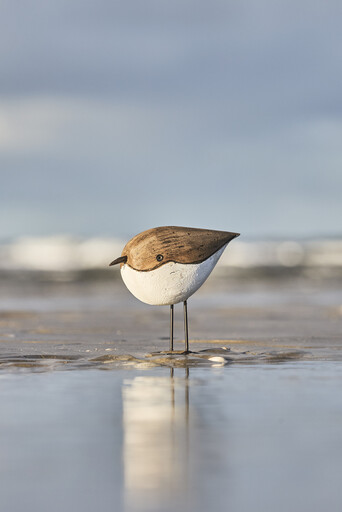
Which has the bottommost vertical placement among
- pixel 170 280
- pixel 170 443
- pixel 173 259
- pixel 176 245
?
pixel 170 443

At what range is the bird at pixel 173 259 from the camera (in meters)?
8.47

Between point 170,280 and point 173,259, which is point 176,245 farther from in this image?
point 170,280

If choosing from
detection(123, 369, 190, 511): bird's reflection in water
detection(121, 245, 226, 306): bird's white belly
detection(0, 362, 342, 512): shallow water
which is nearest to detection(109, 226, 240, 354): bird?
detection(121, 245, 226, 306): bird's white belly

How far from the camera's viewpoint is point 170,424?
4.75m

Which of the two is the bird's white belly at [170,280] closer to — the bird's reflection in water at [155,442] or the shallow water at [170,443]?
the shallow water at [170,443]

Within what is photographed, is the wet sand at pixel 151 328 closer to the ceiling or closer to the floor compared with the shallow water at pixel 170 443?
closer to the ceiling

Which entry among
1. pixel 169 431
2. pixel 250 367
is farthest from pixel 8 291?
pixel 169 431

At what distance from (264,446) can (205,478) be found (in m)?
0.68

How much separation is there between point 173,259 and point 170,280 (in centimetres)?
20

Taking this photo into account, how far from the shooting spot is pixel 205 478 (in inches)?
142

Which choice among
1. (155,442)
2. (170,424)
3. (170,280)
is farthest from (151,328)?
(155,442)

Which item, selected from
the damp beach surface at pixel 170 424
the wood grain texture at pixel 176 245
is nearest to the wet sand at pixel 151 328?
the damp beach surface at pixel 170 424

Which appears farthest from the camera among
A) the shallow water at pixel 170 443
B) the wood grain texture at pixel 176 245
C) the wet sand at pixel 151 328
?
the wood grain texture at pixel 176 245

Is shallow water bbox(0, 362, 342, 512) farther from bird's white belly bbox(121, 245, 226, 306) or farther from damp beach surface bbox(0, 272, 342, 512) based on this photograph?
bird's white belly bbox(121, 245, 226, 306)
